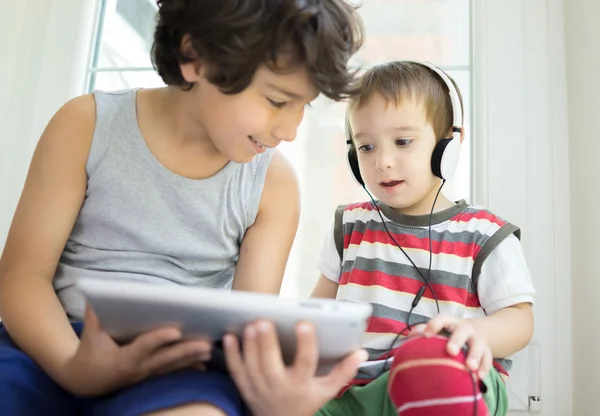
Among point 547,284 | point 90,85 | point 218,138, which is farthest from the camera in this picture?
point 90,85

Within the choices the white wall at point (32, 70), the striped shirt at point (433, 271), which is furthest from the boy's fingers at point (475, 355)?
the white wall at point (32, 70)

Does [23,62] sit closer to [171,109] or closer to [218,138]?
[171,109]

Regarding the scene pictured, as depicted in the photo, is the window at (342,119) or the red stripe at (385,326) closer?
the red stripe at (385,326)

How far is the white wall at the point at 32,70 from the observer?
4.37 ft

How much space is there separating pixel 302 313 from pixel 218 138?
38cm

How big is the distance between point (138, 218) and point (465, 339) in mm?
506

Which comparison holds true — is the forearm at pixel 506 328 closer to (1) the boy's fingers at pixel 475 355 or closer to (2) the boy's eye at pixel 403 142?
(1) the boy's fingers at pixel 475 355

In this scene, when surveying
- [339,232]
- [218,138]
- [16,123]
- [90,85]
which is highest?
[90,85]

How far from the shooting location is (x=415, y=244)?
1.00 m

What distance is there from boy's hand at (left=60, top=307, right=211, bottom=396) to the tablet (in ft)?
0.08

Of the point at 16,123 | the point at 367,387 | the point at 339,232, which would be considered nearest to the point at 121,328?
the point at 367,387

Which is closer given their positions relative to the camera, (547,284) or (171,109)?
(171,109)

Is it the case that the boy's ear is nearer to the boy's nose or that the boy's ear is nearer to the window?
the boy's nose

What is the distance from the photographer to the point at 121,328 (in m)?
0.59
